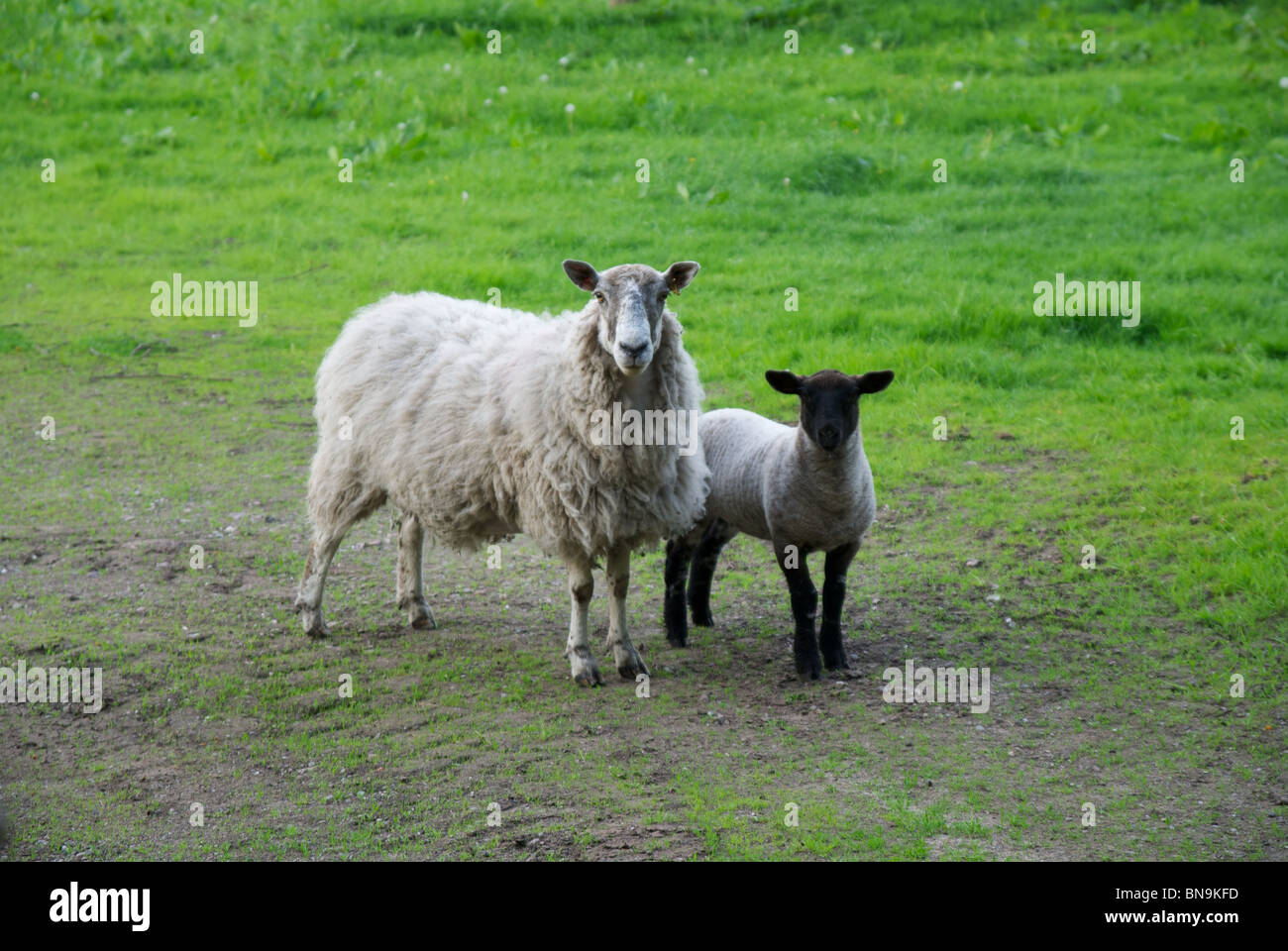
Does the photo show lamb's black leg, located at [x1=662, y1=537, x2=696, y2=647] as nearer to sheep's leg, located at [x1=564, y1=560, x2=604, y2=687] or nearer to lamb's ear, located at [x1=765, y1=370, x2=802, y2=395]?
sheep's leg, located at [x1=564, y1=560, x2=604, y2=687]

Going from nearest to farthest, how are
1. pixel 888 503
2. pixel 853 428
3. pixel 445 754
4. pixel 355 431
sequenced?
1. pixel 445 754
2. pixel 853 428
3. pixel 355 431
4. pixel 888 503

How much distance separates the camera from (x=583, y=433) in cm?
688

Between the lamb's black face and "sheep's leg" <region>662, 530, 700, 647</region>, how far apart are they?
46.3 inches

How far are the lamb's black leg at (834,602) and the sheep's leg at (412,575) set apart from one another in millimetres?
2380

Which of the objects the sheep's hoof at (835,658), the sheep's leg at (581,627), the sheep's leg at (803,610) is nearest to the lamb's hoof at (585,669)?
the sheep's leg at (581,627)

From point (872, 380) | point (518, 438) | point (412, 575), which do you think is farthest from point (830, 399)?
point (412, 575)

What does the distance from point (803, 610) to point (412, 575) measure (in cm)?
243

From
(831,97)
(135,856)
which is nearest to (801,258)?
(831,97)

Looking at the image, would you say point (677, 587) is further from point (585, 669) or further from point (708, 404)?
point (708, 404)

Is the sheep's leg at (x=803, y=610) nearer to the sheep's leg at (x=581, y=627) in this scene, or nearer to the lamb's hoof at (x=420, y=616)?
the sheep's leg at (x=581, y=627)

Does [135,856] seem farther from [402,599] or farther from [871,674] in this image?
[871,674]

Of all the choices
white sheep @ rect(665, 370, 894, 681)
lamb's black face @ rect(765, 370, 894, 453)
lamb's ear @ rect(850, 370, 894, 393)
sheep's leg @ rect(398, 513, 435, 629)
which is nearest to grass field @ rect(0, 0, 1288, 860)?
sheep's leg @ rect(398, 513, 435, 629)

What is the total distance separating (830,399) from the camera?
663 cm

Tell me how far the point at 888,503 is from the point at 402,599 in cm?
355
